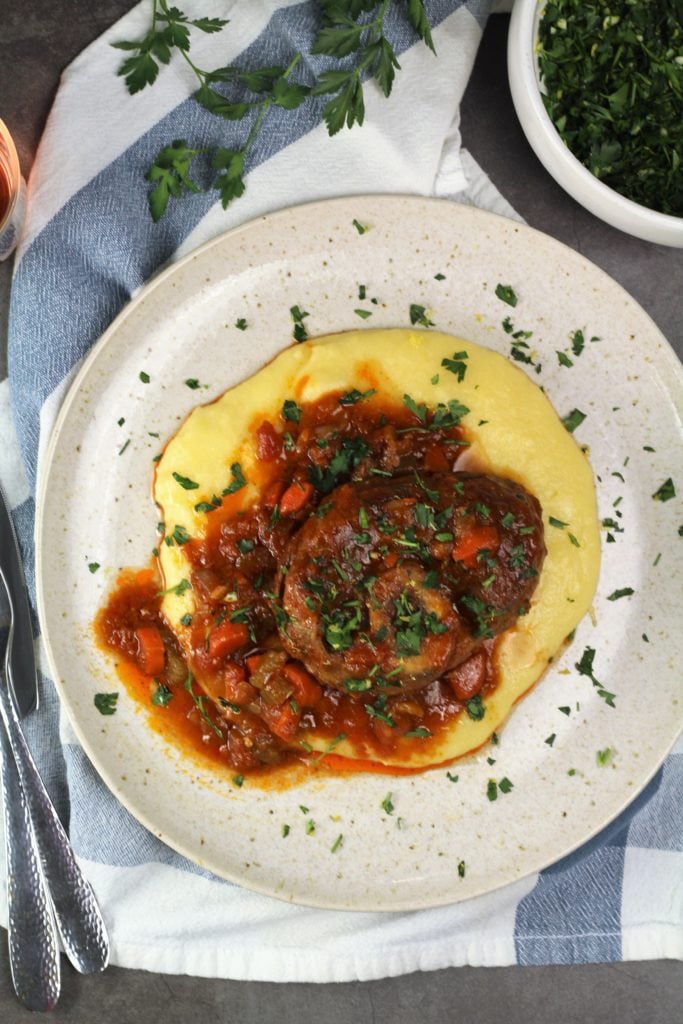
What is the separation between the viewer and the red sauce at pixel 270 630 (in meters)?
5.19

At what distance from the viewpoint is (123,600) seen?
17.5ft

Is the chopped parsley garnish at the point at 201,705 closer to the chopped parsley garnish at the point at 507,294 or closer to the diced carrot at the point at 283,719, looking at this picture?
the diced carrot at the point at 283,719

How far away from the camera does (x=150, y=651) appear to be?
525cm

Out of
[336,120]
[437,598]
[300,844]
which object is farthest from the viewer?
[300,844]

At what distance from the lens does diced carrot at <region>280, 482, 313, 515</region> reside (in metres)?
5.17

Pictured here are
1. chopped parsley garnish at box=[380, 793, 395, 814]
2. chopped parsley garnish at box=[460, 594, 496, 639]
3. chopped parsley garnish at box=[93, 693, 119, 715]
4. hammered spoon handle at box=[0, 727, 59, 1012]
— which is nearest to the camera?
chopped parsley garnish at box=[460, 594, 496, 639]

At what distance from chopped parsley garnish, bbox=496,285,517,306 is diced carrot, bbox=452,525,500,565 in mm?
1559

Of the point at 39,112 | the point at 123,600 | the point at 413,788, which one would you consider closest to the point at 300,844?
the point at 413,788

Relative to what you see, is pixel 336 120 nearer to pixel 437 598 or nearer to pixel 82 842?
pixel 437 598

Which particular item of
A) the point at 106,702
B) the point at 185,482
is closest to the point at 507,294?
the point at 185,482

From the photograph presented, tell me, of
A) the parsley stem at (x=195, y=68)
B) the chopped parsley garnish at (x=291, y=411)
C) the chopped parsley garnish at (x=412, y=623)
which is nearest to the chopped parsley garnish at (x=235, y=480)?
the chopped parsley garnish at (x=291, y=411)

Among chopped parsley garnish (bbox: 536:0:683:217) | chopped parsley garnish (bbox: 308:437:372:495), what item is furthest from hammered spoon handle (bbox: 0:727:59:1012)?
chopped parsley garnish (bbox: 536:0:683:217)

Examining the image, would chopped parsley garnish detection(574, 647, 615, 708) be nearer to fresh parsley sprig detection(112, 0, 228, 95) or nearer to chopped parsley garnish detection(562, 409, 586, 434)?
chopped parsley garnish detection(562, 409, 586, 434)

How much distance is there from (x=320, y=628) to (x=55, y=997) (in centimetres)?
319
